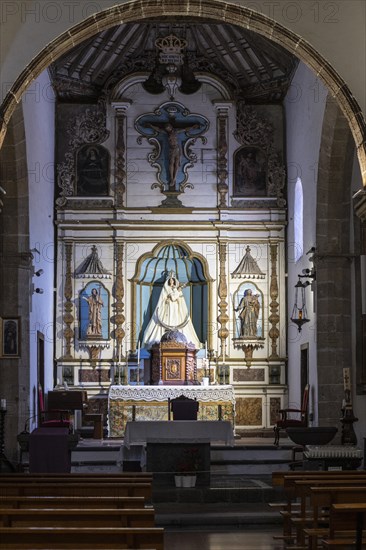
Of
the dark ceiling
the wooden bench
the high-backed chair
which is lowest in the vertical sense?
the wooden bench

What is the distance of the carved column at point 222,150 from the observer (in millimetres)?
22453

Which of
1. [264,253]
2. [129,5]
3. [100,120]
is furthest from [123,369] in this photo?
[129,5]

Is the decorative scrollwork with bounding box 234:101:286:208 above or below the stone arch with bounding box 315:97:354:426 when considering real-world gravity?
above

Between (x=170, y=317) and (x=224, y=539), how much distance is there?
36.5 ft

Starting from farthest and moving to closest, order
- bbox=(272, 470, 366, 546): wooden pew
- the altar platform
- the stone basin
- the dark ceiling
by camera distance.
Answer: the dark ceiling, the altar platform, the stone basin, bbox=(272, 470, 366, 546): wooden pew

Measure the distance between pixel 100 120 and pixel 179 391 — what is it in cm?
629

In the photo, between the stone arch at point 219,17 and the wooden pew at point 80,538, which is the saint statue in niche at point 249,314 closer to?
the stone arch at point 219,17

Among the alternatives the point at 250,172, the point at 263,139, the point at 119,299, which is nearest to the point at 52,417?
the point at 119,299

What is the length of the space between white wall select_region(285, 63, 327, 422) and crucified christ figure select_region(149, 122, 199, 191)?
2.31 m

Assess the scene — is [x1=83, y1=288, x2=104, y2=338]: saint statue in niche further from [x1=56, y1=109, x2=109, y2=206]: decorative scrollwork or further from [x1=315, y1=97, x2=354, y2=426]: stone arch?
[x1=315, y1=97, x2=354, y2=426]: stone arch

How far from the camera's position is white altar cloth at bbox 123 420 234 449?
15.1 metres

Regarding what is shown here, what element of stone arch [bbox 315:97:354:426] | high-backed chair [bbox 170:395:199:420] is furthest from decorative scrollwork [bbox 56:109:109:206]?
high-backed chair [bbox 170:395:199:420]

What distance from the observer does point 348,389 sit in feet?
54.1

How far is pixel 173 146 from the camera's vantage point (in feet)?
73.8
